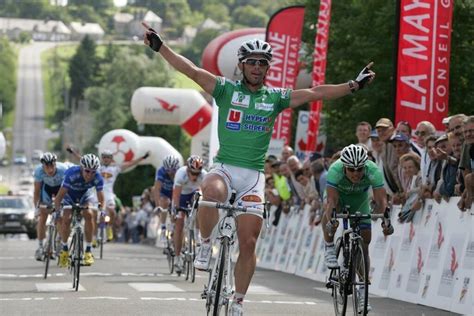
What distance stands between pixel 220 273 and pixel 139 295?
597 centimetres

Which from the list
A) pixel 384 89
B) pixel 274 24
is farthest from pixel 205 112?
pixel 274 24

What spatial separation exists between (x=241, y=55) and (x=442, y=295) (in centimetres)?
550

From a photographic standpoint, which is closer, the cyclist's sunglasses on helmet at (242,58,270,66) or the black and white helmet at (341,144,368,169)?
the cyclist's sunglasses on helmet at (242,58,270,66)

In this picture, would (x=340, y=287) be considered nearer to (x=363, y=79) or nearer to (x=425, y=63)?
(x=363, y=79)

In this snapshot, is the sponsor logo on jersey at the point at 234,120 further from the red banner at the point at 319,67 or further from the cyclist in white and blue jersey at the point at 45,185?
the red banner at the point at 319,67

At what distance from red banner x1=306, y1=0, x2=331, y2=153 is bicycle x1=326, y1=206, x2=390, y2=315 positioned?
51.8 ft

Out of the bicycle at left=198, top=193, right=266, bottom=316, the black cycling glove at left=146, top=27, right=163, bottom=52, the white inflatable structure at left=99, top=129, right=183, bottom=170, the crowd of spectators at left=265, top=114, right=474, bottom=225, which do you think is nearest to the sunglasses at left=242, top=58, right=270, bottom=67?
the black cycling glove at left=146, top=27, right=163, bottom=52

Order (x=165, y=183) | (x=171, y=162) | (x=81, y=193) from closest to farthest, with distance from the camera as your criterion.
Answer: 1. (x=81, y=193)
2. (x=171, y=162)
3. (x=165, y=183)

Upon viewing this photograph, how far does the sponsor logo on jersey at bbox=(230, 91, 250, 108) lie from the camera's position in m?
13.2

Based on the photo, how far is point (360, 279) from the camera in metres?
14.8

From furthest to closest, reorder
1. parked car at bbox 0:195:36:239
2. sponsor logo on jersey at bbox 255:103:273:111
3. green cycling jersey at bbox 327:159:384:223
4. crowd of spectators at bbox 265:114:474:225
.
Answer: parked car at bbox 0:195:36:239
crowd of spectators at bbox 265:114:474:225
green cycling jersey at bbox 327:159:384:223
sponsor logo on jersey at bbox 255:103:273:111

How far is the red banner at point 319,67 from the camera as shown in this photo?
1218 inches

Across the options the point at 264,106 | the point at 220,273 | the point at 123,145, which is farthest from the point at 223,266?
the point at 123,145

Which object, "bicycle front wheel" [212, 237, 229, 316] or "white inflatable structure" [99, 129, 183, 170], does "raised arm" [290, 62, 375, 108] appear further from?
"white inflatable structure" [99, 129, 183, 170]
